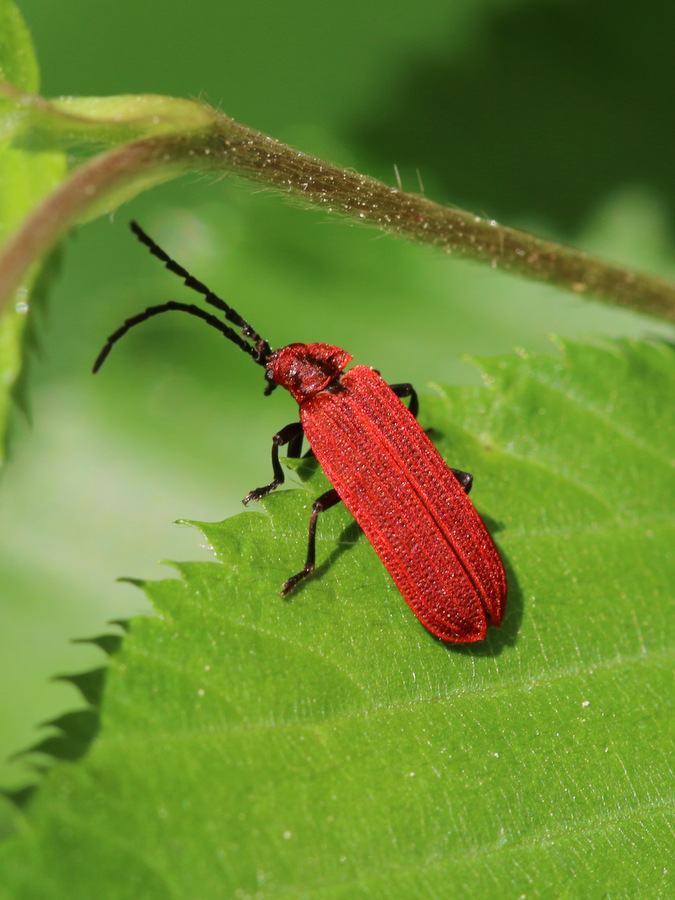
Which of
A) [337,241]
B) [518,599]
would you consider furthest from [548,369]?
[337,241]

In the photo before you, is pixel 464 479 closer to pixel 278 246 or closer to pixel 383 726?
pixel 383 726

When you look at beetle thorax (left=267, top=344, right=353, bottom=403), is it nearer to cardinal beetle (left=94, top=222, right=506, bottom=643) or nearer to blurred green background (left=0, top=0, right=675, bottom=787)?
cardinal beetle (left=94, top=222, right=506, bottom=643)

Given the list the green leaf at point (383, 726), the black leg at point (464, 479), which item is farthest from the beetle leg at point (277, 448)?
the black leg at point (464, 479)

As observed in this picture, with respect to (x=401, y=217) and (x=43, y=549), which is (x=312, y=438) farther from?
(x=43, y=549)

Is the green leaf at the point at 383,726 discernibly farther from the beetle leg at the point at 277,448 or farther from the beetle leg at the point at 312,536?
the beetle leg at the point at 277,448

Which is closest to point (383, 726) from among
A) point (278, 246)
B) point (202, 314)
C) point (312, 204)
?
point (312, 204)

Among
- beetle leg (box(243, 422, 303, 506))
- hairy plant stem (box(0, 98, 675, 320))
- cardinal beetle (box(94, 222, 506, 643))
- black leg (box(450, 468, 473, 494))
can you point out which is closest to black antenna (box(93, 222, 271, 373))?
cardinal beetle (box(94, 222, 506, 643))
